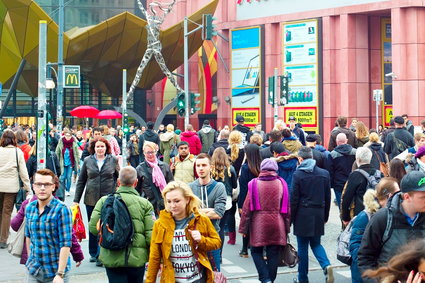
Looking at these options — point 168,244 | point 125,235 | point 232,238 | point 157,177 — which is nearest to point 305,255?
point 157,177

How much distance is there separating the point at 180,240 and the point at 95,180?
4851 mm

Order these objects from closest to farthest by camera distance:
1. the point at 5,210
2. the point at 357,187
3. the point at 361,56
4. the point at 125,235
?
the point at 125,235 → the point at 357,187 → the point at 5,210 → the point at 361,56

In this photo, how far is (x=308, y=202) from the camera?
999 cm

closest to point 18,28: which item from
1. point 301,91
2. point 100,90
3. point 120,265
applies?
point 100,90

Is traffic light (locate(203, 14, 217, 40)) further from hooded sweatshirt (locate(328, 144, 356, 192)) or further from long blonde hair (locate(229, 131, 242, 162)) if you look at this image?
hooded sweatshirt (locate(328, 144, 356, 192))

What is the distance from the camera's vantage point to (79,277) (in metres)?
10.3

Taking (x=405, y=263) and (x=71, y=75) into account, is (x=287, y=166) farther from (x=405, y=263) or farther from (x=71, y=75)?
(x=71, y=75)

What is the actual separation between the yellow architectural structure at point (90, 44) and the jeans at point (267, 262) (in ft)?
118

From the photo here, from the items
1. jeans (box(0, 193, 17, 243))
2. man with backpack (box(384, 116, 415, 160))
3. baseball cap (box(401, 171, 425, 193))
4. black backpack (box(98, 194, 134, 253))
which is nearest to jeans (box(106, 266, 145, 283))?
black backpack (box(98, 194, 134, 253))

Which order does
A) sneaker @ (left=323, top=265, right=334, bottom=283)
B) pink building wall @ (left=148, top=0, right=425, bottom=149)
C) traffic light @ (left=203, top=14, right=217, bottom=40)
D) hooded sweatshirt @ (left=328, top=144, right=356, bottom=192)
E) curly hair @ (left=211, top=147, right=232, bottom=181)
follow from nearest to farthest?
sneaker @ (left=323, top=265, right=334, bottom=283) → curly hair @ (left=211, top=147, right=232, bottom=181) → hooded sweatshirt @ (left=328, top=144, right=356, bottom=192) → traffic light @ (left=203, top=14, right=217, bottom=40) → pink building wall @ (left=148, top=0, right=425, bottom=149)

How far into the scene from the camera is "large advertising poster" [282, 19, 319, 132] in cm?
4300

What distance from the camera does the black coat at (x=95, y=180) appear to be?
10.9 metres

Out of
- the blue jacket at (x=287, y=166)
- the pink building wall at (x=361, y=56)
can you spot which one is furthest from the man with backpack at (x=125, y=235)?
the pink building wall at (x=361, y=56)

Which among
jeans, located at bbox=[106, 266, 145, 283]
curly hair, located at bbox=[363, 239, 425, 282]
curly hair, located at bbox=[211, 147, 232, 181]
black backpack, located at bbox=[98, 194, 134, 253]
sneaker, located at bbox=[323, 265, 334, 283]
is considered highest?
curly hair, located at bbox=[211, 147, 232, 181]
